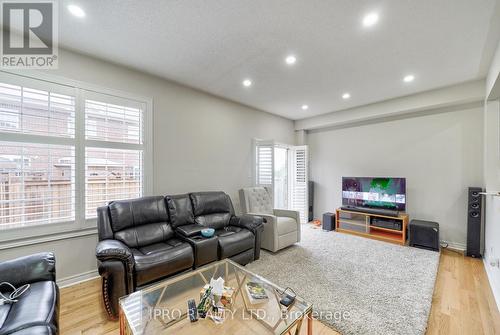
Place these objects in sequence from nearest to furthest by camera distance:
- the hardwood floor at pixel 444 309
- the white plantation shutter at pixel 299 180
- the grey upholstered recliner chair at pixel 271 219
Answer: the hardwood floor at pixel 444 309
the grey upholstered recliner chair at pixel 271 219
the white plantation shutter at pixel 299 180

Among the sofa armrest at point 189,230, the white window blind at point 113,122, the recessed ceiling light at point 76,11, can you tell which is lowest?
the sofa armrest at point 189,230

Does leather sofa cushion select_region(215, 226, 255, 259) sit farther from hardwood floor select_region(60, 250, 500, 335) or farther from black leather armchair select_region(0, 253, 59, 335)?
black leather armchair select_region(0, 253, 59, 335)

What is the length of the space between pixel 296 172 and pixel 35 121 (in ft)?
15.5

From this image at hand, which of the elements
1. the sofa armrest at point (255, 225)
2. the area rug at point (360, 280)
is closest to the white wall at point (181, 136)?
the sofa armrest at point (255, 225)

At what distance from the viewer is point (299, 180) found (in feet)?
17.3

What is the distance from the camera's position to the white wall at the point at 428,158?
3.47 m

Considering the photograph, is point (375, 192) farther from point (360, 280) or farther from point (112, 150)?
point (112, 150)

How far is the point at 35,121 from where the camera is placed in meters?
2.22

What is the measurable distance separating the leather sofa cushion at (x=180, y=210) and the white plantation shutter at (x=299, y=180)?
3.04 m

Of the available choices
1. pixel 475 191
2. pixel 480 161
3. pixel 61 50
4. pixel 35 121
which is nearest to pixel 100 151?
pixel 35 121

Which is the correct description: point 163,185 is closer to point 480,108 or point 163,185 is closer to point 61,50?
point 61,50

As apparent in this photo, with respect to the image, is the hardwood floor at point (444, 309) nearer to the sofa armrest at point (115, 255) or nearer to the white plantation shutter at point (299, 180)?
the sofa armrest at point (115, 255)

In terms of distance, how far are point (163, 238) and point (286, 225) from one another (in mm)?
1891

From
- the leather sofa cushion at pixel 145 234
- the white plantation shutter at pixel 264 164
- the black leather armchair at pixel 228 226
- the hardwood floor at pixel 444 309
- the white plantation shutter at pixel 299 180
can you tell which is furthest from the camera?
the white plantation shutter at pixel 299 180
